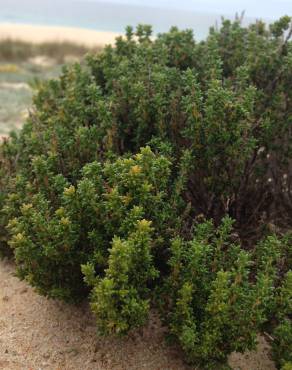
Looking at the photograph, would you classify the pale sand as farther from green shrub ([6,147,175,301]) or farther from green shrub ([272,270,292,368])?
green shrub ([272,270,292,368])

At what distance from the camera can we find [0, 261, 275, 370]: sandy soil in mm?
3115

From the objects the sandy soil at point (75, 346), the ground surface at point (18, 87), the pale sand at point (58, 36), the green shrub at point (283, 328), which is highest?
the green shrub at point (283, 328)

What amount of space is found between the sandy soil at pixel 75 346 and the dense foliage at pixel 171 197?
0.68 feet

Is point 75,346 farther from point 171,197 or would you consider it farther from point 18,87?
point 18,87

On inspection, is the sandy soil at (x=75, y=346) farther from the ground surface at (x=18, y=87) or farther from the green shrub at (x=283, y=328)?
the ground surface at (x=18, y=87)

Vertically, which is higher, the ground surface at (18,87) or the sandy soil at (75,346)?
the sandy soil at (75,346)

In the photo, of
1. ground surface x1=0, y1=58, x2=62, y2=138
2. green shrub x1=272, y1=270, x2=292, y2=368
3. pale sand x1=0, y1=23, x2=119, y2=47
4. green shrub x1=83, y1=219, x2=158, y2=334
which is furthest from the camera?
pale sand x1=0, y1=23, x2=119, y2=47

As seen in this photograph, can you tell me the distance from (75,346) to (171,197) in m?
1.11

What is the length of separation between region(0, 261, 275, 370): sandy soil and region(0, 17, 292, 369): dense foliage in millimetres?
206

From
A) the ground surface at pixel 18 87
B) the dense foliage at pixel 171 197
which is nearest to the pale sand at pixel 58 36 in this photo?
the ground surface at pixel 18 87

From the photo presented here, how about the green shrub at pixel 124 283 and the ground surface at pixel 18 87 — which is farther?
the ground surface at pixel 18 87

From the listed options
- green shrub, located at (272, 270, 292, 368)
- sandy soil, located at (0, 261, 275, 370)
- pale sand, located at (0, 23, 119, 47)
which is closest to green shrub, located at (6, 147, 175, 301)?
sandy soil, located at (0, 261, 275, 370)

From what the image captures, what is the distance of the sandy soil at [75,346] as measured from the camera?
312cm

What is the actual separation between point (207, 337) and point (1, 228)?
2.00 m
